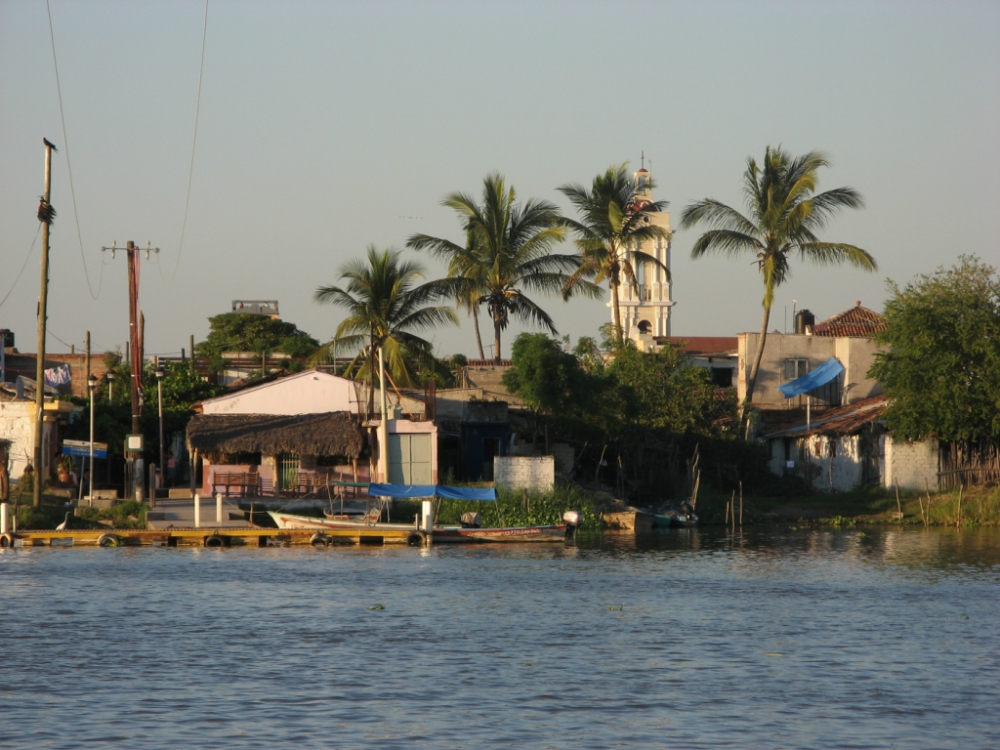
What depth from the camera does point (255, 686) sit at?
55.6 feet

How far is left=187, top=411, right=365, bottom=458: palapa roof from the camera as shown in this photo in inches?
1528

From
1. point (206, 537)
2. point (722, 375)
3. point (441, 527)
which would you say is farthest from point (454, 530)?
point (722, 375)

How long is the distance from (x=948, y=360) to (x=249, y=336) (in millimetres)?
39755

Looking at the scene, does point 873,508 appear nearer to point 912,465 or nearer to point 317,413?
point 912,465

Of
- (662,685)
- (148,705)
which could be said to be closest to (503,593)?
(662,685)

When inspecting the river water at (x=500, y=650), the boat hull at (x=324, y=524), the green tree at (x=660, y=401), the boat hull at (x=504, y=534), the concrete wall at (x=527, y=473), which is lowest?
the river water at (x=500, y=650)

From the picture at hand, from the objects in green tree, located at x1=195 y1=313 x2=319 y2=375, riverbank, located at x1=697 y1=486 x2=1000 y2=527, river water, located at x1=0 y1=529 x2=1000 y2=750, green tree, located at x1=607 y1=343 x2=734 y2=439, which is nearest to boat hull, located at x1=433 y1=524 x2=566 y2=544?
river water, located at x1=0 y1=529 x2=1000 y2=750

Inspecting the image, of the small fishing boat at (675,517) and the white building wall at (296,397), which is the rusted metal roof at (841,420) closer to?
the small fishing boat at (675,517)

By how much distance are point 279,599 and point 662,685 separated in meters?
9.95

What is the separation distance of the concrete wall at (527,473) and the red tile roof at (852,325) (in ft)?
71.5

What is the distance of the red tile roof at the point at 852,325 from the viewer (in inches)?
2232

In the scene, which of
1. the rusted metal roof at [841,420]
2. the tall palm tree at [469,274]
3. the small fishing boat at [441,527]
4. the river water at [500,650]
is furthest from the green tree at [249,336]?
the river water at [500,650]

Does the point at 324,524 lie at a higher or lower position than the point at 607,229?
lower

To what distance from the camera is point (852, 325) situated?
57531 mm
